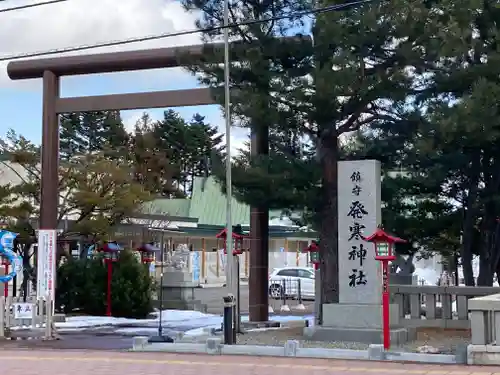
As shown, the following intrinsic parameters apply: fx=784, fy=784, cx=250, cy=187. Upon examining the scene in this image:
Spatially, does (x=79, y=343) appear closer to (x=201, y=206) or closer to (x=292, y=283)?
(x=292, y=283)

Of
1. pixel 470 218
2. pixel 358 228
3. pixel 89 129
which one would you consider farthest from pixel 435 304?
pixel 89 129

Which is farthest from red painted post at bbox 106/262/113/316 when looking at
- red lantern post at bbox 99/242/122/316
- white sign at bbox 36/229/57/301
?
white sign at bbox 36/229/57/301

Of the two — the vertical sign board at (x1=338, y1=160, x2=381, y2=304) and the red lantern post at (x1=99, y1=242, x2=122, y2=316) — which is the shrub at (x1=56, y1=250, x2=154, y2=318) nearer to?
the red lantern post at (x1=99, y1=242, x2=122, y2=316)

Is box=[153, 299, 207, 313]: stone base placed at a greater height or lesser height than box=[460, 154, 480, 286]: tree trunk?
lesser

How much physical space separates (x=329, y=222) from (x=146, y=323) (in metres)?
7.38

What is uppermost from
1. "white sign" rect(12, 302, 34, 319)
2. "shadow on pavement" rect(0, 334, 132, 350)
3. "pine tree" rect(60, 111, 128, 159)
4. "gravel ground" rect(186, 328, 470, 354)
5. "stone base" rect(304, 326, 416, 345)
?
"pine tree" rect(60, 111, 128, 159)

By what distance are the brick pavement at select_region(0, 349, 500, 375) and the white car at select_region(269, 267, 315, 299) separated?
2211cm

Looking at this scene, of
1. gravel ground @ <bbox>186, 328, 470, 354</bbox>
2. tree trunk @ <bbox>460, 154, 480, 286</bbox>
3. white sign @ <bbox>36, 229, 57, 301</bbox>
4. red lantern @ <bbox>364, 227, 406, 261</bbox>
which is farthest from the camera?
tree trunk @ <bbox>460, 154, 480, 286</bbox>

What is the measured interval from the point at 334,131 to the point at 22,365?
8.76 metres

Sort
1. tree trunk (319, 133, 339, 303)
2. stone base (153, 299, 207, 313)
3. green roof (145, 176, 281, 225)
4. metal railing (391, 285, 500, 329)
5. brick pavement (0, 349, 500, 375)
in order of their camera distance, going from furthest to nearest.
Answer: green roof (145, 176, 281, 225)
stone base (153, 299, 207, 313)
metal railing (391, 285, 500, 329)
tree trunk (319, 133, 339, 303)
brick pavement (0, 349, 500, 375)

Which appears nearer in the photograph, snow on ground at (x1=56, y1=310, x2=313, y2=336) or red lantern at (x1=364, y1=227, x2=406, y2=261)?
red lantern at (x1=364, y1=227, x2=406, y2=261)

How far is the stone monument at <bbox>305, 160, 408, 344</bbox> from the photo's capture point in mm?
16328

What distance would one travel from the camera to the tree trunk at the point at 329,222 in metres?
18.2

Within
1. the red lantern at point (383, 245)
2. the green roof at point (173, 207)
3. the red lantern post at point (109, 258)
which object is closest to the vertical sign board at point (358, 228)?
the red lantern at point (383, 245)
